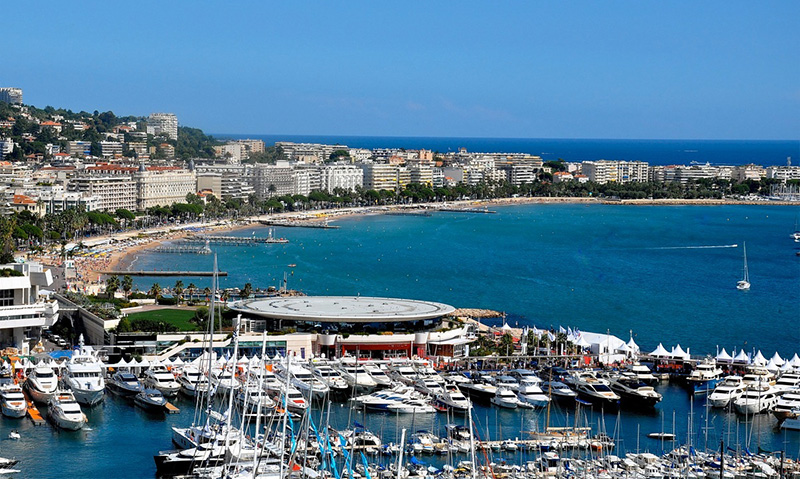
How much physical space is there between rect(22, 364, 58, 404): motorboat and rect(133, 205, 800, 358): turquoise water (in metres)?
16.1

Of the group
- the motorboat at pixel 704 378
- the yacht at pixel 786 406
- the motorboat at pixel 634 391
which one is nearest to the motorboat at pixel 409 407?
the motorboat at pixel 634 391

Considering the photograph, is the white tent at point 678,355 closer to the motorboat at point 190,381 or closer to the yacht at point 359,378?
the yacht at point 359,378

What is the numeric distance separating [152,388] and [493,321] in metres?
14.4

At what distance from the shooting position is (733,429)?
907 inches

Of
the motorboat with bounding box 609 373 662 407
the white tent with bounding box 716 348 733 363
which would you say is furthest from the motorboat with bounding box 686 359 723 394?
the motorboat with bounding box 609 373 662 407

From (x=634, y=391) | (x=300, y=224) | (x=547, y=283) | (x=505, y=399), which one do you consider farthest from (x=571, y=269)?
(x=505, y=399)

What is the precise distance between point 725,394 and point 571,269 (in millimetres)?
27448

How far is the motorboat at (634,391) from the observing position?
25094 mm

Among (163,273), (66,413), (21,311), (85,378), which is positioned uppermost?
(21,311)

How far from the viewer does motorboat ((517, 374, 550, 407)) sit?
24.4 metres

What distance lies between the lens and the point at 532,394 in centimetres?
2456

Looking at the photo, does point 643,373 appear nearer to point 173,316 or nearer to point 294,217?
point 173,316

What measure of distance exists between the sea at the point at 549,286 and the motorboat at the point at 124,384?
287mm

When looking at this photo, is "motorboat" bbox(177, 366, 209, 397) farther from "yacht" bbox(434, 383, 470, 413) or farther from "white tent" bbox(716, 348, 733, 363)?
"white tent" bbox(716, 348, 733, 363)
